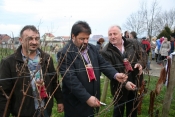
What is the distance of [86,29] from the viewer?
2.17 meters

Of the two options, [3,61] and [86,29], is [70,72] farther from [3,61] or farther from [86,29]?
[3,61]

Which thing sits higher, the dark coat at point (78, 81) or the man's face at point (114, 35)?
the man's face at point (114, 35)

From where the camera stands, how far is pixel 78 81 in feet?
6.72

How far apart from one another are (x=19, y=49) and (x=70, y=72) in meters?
0.61

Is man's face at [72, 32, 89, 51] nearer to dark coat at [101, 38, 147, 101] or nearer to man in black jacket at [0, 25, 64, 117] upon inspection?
man in black jacket at [0, 25, 64, 117]

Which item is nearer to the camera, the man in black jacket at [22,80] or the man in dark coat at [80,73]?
the man in black jacket at [22,80]

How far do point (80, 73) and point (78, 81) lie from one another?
0.13 metres

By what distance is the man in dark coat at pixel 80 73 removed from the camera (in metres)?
2.03

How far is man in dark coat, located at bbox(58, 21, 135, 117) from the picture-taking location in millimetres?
2033

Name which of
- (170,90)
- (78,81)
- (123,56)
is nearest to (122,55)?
(123,56)

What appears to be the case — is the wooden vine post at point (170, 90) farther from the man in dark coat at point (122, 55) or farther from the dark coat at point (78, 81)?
the dark coat at point (78, 81)

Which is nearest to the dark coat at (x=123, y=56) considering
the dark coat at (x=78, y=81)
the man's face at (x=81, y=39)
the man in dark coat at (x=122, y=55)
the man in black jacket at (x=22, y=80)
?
the man in dark coat at (x=122, y=55)

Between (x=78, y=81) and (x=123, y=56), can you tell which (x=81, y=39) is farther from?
(x=123, y=56)

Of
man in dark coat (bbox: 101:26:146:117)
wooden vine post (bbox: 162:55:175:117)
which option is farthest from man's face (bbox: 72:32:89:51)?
wooden vine post (bbox: 162:55:175:117)
